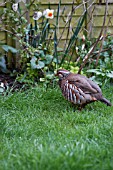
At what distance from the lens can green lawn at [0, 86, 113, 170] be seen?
137 inches

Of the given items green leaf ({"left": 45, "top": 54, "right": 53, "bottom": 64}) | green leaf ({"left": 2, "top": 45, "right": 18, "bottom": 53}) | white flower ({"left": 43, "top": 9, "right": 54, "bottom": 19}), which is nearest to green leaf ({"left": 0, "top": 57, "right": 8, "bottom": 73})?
green leaf ({"left": 2, "top": 45, "right": 18, "bottom": 53})

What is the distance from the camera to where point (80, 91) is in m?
5.35

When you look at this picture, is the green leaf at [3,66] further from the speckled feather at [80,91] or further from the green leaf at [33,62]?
the speckled feather at [80,91]

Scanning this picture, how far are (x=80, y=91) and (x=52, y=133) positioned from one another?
1.05m

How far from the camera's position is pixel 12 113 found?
5207 mm

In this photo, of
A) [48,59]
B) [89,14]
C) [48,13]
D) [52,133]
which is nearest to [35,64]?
[48,59]

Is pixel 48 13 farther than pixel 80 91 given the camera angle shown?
Yes

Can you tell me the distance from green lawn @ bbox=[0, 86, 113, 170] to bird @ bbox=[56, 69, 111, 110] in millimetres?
131

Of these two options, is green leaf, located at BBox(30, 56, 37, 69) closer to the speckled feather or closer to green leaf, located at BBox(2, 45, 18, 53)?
green leaf, located at BBox(2, 45, 18, 53)

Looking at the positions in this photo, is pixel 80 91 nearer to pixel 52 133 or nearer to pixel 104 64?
pixel 52 133

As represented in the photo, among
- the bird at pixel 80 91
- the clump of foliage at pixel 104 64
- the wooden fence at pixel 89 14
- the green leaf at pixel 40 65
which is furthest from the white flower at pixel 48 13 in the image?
the bird at pixel 80 91

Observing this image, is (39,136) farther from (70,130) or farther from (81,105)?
(81,105)

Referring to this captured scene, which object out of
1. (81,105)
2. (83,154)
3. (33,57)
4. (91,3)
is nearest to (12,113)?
(81,105)

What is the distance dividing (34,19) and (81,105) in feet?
5.28
